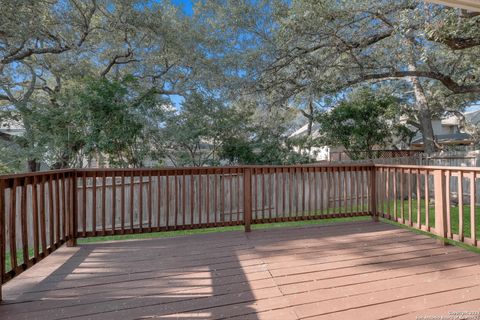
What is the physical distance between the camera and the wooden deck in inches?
79.7

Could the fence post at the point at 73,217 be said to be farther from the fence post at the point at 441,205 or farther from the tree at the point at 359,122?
the tree at the point at 359,122

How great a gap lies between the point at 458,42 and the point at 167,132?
5.82 meters

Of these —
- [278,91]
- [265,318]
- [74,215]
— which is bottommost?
[265,318]

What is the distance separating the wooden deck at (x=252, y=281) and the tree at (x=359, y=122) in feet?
17.6

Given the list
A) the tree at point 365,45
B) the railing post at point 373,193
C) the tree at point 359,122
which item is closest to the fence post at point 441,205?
the railing post at point 373,193

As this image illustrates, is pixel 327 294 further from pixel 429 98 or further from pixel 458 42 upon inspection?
pixel 429 98

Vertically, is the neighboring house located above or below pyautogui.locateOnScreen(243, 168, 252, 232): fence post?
above

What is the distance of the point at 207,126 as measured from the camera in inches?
261

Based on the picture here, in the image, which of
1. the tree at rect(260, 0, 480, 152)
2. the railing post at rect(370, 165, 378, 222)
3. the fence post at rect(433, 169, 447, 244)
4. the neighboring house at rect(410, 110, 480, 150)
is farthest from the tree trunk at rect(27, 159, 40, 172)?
the neighboring house at rect(410, 110, 480, 150)

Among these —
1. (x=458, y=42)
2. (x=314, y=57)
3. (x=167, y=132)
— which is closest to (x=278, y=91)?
(x=314, y=57)

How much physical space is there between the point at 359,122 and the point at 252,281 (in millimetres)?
7311

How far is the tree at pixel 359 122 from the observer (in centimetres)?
853

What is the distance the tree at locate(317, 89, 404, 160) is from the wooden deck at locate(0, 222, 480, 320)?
5351mm

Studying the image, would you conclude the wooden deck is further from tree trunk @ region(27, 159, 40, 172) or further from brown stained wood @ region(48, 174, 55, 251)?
tree trunk @ region(27, 159, 40, 172)
